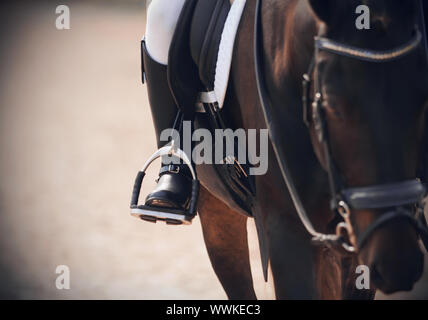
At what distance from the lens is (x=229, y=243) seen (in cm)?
318

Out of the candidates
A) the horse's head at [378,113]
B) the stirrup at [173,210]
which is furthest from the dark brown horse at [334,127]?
the stirrup at [173,210]

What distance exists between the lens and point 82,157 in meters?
7.91

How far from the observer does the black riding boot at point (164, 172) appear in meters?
2.71

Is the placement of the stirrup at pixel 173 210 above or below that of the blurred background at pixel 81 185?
above

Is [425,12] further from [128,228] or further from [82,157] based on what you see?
[82,157]

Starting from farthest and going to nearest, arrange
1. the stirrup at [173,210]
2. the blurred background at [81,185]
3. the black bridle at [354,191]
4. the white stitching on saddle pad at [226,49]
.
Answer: the blurred background at [81,185] → the stirrup at [173,210] → the white stitching on saddle pad at [226,49] → the black bridle at [354,191]

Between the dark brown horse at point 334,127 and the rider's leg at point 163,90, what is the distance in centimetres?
43

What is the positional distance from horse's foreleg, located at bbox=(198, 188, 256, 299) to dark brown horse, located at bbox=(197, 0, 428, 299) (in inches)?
29.8

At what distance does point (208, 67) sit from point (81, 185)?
188 inches

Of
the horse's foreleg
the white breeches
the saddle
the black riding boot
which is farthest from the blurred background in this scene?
the white breeches

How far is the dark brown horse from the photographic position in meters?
1.75

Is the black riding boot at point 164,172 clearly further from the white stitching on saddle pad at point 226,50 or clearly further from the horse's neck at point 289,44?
the horse's neck at point 289,44

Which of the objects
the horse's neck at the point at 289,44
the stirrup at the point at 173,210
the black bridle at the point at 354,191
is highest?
the horse's neck at the point at 289,44
